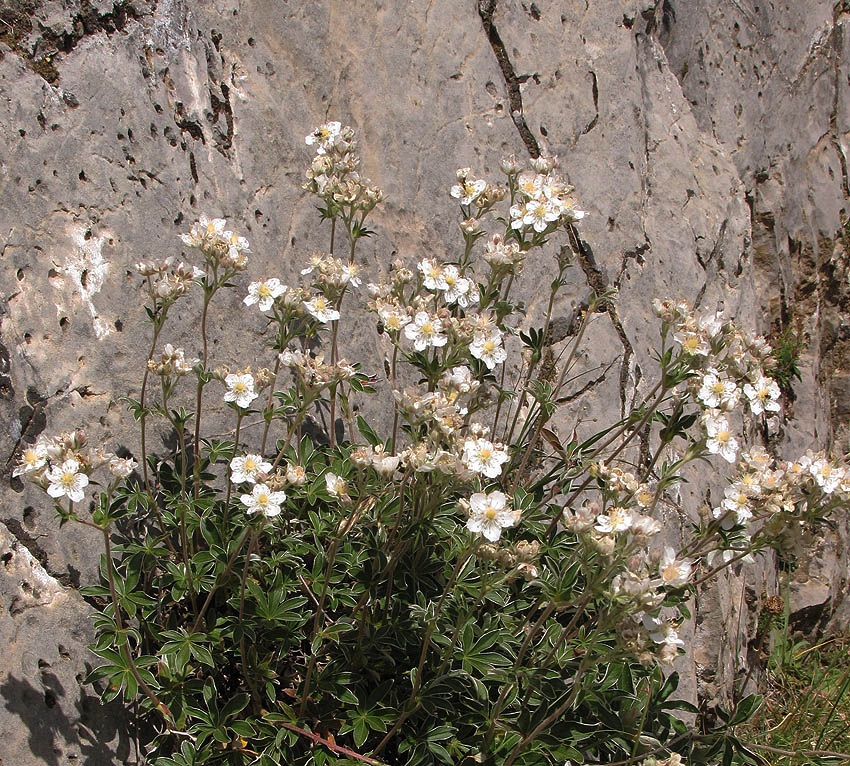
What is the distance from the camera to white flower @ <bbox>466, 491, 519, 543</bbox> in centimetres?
247

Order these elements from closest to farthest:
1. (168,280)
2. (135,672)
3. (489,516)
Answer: (489,516), (135,672), (168,280)

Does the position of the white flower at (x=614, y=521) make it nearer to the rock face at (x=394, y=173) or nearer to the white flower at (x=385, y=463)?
the white flower at (x=385, y=463)

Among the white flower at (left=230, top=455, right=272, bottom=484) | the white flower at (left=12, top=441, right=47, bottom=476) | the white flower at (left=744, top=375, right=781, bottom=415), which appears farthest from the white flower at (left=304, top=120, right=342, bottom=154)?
the white flower at (left=744, top=375, right=781, bottom=415)

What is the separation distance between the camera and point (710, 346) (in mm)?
3340

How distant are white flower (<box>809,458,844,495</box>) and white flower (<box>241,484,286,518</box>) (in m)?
1.87

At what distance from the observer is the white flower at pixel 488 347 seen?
3.17 m

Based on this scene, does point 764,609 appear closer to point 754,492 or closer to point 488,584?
point 754,492

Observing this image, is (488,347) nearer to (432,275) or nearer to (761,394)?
(432,275)

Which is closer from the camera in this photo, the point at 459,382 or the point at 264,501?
the point at 264,501

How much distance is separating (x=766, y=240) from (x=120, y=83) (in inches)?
196

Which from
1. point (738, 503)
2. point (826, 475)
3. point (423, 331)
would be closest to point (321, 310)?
point (423, 331)

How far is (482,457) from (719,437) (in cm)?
108

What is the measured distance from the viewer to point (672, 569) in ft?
8.42

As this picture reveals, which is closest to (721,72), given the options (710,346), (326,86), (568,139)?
(568,139)
